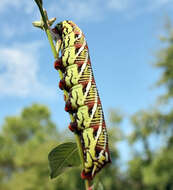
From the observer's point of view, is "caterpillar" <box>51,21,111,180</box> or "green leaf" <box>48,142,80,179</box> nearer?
"green leaf" <box>48,142,80,179</box>

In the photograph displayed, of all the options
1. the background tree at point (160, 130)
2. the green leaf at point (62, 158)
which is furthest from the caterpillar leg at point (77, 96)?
the background tree at point (160, 130)

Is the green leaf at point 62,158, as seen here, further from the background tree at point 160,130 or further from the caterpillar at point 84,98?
the background tree at point 160,130

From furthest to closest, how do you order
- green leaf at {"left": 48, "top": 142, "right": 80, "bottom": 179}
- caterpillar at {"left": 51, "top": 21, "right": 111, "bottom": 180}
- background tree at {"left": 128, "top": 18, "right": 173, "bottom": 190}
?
background tree at {"left": 128, "top": 18, "right": 173, "bottom": 190}, caterpillar at {"left": 51, "top": 21, "right": 111, "bottom": 180}, green leaf at {"left": 48, "top": 142, "right": 80, "bottom": 179}

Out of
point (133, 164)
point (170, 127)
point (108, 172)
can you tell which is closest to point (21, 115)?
point (108, 172)

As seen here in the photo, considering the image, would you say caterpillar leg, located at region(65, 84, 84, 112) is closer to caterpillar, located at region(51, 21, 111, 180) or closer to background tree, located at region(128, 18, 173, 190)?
caterpillar, located at region(51, 21, 111, 180)

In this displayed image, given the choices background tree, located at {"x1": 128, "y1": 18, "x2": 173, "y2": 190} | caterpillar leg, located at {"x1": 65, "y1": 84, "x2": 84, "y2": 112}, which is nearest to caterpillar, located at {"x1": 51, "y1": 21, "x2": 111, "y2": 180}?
caterpillar leg, located at {"x1": 65, "y1": 84, "x2": 84, "y2": 112}

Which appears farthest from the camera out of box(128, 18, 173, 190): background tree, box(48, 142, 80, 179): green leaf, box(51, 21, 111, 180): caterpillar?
box(128, 18, 173, 190): background tree

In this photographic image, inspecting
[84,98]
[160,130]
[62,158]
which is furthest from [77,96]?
[160,130]

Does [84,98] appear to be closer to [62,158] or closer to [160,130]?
[62,158]
